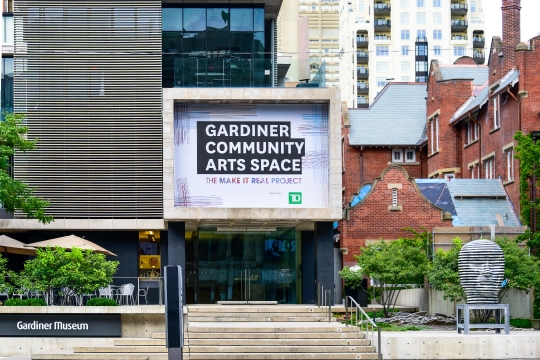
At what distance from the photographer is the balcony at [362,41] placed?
127438 mm

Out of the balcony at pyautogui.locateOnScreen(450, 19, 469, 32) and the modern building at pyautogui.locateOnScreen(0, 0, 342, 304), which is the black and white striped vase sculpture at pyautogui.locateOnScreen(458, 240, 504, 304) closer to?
the modern building at pyautogui.locateOnScreen(0, 0, 342, 304)

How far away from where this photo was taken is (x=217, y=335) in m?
32.5

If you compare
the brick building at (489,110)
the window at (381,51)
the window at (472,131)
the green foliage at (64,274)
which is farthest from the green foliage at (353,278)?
the window at (381,51)

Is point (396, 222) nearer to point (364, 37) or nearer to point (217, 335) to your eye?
point (217, 335)

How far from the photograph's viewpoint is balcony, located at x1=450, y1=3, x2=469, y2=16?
415 ft

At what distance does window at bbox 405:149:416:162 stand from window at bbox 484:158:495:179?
11.4 metres

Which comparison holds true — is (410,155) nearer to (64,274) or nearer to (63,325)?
Answer: (64,274)

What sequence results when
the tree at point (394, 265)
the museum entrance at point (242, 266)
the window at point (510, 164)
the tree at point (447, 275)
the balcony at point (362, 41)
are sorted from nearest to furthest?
the tree at point (447, 275)
the tree at point (394, 265)
the museum entrance at point (242, 266)
the window at point (510, 164)
the balcony at point (362, 41)

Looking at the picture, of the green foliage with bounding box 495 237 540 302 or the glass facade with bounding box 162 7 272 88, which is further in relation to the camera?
the glass facade with bounding box 162 7 272 88

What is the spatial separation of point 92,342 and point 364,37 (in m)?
96.9

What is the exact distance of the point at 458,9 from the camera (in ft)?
416

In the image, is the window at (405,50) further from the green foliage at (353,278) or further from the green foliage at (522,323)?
the green foliage at (522,323)

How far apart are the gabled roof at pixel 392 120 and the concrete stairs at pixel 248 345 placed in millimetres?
35683

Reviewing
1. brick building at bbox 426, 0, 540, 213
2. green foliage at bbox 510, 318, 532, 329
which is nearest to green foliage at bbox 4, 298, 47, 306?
green foliage at bbox 510, 318, 532, 329
